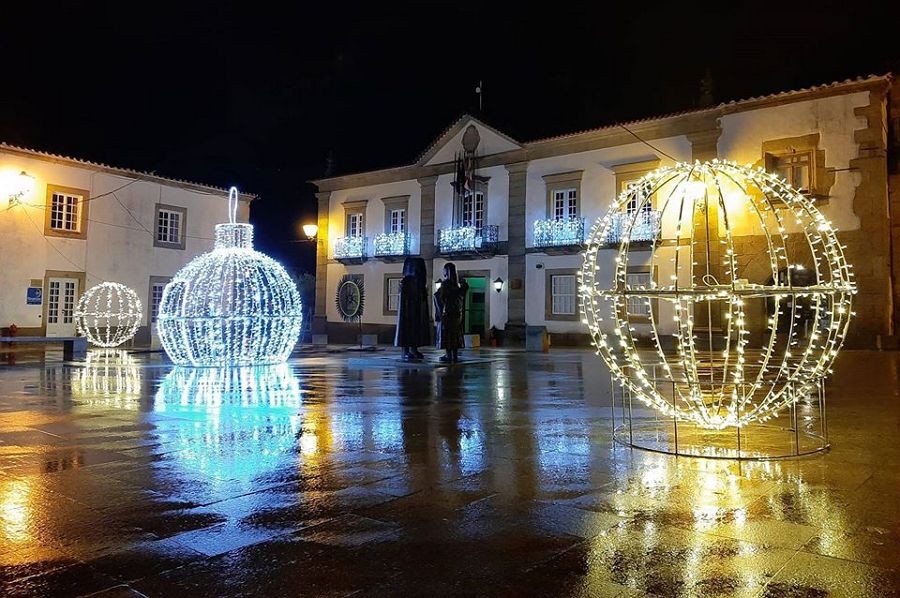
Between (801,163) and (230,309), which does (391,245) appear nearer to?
(230,309)

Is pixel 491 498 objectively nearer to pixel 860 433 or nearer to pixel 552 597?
pixel 552 597

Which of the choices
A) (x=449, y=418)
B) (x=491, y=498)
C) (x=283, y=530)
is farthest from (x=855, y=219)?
(x=283, y=530)

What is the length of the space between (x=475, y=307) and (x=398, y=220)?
219 inches

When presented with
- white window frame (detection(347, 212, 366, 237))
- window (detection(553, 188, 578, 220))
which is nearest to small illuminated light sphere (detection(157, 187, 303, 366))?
window (detection(553, 188, 578, 220))

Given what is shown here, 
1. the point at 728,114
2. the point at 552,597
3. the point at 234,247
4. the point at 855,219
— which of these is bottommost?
the point at 552,597

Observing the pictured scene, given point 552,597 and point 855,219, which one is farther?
point 855,219

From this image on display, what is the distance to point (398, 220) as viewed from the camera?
29984 mm

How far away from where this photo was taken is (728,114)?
69.6 ft

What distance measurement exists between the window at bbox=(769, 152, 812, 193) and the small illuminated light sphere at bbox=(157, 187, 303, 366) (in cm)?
1518

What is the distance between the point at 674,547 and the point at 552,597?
3.11 feet

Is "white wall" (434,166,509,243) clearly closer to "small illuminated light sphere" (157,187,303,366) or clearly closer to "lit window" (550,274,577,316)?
"lit window" (550,274,577,316)

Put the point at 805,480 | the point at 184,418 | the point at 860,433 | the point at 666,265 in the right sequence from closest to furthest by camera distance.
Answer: the point at 805,480 → the point at 860,433 → the point at 184,418 → the point at 666,265

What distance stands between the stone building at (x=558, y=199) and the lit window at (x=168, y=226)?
690 cm

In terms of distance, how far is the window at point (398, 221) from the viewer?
29.7 m
